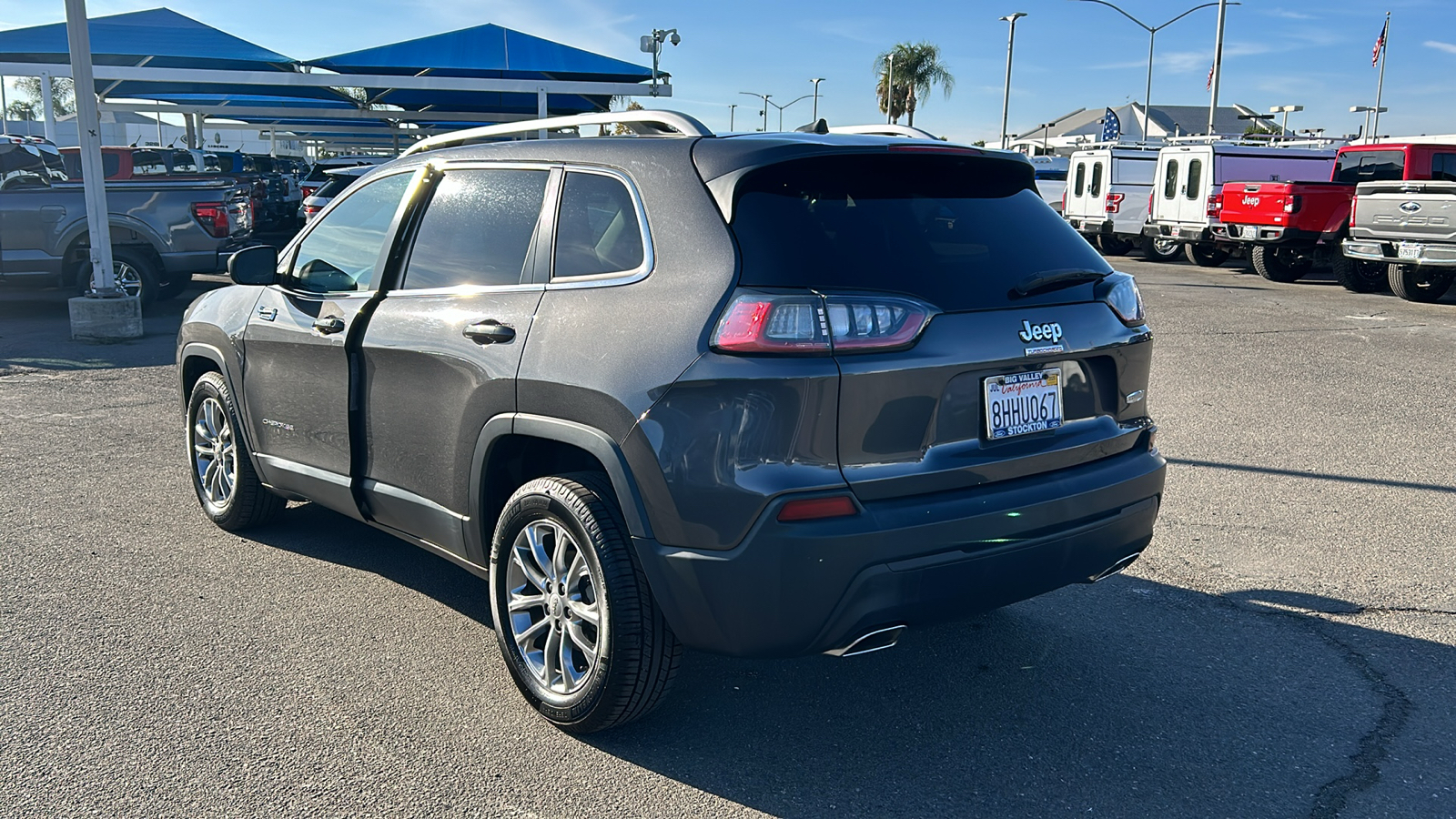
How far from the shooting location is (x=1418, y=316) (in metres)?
14.4

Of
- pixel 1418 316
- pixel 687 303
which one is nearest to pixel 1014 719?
pixel 687 303

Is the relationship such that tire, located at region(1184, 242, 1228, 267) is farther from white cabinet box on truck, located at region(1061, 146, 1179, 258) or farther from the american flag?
the american flag

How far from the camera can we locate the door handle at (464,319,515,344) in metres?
3.62

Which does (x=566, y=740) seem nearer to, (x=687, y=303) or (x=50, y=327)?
(x=687, y=303)

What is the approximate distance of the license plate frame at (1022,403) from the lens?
324 centimetres

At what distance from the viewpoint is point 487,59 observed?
21.2 m

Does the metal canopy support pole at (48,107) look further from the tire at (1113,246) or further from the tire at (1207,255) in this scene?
the tire at (1207,255)

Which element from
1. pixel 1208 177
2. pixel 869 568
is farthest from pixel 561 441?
pixel 1208 177

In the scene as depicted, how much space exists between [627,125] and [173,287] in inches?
494

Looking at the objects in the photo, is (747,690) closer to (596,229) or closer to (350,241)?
(596,229)

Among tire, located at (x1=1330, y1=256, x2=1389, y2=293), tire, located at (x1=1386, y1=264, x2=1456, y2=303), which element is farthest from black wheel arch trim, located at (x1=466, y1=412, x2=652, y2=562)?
tire, located at (x1=1330, y1=256, x2=1389, y2=293)

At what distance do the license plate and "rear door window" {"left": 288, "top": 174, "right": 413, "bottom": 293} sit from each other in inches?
92.1

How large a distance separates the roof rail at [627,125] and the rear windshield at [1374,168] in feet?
51.5

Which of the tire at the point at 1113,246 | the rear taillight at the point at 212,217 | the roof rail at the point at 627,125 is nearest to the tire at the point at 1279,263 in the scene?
the tire at the point at 1113,246
